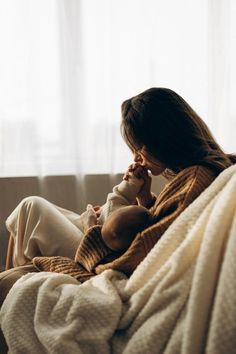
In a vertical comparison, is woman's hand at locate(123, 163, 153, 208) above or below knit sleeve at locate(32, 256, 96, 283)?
above

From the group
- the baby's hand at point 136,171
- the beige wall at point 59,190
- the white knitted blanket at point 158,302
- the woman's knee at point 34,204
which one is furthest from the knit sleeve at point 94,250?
the beige wall at point 59,190

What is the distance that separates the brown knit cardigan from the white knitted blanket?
0.06m

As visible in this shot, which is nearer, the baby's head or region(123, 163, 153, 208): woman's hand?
the baby's head

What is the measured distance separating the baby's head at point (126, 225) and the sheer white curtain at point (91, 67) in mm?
1106

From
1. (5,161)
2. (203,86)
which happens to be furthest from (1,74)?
(203,86)

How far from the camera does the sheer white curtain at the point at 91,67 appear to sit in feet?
6.95

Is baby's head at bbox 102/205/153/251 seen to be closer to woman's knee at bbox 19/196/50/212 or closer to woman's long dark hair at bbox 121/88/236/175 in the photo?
woman's long dark hair at bbox 121/88/236/175

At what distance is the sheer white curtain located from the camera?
212cm

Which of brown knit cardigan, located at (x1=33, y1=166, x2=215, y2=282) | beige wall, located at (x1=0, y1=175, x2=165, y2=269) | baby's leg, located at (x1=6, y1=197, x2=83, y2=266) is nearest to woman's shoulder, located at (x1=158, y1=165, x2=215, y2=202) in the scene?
brown knit cardigan, located at (x1=33, y1=166, x2=215, y2=282)

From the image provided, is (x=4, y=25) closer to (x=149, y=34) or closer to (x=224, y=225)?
(x=149, y=34)

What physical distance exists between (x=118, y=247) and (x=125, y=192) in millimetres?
267

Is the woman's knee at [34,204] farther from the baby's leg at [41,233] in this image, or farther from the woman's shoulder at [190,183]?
the woman's shoulder at [190,183]

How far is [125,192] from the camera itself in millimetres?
1350

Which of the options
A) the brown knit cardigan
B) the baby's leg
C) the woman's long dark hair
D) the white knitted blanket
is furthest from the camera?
the baby's leg
